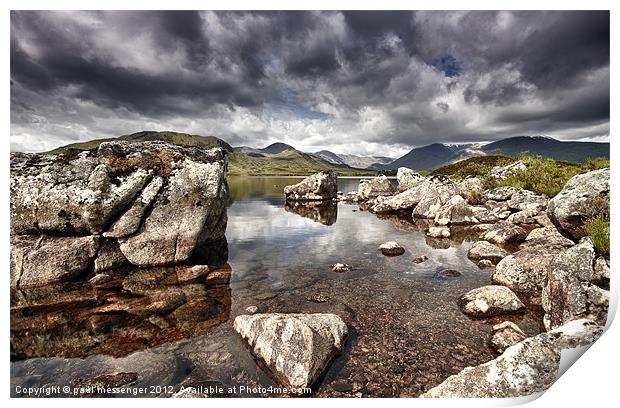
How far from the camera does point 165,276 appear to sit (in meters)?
13.4

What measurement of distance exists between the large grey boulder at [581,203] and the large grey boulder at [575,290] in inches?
56.4

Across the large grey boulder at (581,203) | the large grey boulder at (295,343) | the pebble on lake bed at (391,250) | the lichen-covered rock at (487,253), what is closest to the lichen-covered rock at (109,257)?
the large grey boulder at (295,343)

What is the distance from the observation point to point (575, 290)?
8.12 metres

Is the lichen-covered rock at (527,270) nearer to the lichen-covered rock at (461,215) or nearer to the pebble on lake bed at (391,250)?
the pebble on lake bed at (391,250)

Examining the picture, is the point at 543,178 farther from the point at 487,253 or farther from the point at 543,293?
the point at 543,293

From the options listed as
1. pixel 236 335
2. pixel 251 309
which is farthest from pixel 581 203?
pixel 236 335

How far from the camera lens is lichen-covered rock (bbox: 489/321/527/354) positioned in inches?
330

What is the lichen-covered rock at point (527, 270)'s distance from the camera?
11.8 m

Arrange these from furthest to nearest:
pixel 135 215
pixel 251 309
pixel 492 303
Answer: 1. pixel 135 215
2. pixel 251 309
3. pixel 492 303

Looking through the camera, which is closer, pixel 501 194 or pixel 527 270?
pixel 527 270

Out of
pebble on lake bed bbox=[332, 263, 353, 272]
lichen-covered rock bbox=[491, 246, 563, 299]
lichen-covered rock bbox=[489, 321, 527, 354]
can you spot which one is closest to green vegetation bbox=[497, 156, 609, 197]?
lichen-covered rock bbox=[491, 246, 563, 299]

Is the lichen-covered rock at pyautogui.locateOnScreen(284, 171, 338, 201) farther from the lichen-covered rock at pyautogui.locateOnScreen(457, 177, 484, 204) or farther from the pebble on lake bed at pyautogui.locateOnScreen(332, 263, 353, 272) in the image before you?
the pebble on lake bed at pyautogui.locateOnScreen(332, 263, 353, 272)

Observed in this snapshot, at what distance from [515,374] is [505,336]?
233 centimetres

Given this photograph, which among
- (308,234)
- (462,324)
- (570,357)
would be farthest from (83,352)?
(308,234)
